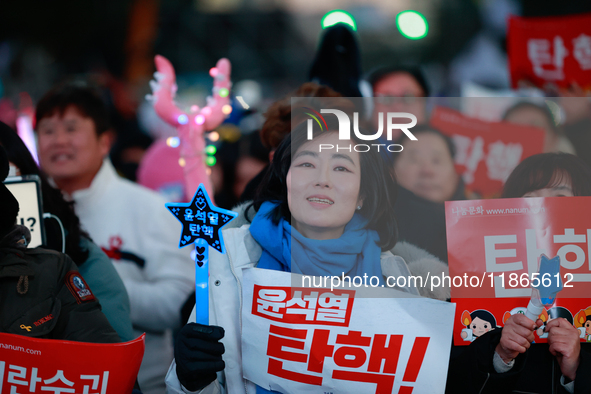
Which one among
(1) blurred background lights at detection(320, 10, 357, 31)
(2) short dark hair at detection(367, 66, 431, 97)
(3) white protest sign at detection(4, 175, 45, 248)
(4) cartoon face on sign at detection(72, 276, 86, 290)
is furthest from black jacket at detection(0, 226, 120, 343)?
(2) short dark hair at detection(367, 66, 431, 97)

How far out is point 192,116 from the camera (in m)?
2.95

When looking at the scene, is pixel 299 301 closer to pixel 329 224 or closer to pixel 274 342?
pixel 274 342

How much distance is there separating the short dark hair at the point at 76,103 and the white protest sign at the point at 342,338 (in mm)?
1769

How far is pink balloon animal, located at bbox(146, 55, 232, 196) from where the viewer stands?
2.91 m

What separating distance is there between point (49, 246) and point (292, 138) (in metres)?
1.11

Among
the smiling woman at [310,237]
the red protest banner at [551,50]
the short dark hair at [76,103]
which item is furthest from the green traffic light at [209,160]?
the red protest banner at [551,50]

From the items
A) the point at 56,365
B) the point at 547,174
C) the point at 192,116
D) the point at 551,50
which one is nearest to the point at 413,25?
the point at 551,50

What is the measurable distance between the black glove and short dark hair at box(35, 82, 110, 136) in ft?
5.82

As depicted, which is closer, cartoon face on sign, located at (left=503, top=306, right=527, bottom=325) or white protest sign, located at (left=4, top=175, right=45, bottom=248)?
cartoon face on sign, located at (left=503, top=306, right=527, bottom=325)

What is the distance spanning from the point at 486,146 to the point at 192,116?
1.58 meters

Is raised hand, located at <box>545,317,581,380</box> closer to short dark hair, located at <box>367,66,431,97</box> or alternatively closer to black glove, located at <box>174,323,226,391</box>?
black glove, located at <box>174,323,226,391</box>

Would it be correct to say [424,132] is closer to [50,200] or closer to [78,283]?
[78,283]

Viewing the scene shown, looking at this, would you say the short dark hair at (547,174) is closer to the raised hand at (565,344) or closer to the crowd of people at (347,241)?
the crowd of people at (347,241)

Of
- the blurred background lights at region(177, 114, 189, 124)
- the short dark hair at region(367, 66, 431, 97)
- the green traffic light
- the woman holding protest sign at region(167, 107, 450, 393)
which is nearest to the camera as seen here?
the woman holding protest sign at region(167, 107, 450, 393)
